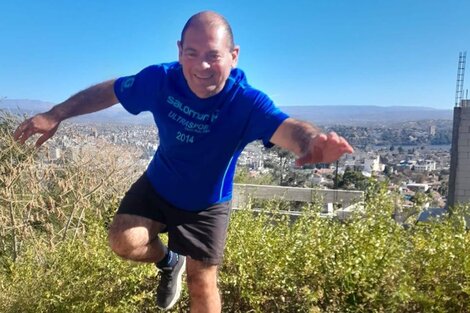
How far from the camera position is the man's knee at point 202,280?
2404mm

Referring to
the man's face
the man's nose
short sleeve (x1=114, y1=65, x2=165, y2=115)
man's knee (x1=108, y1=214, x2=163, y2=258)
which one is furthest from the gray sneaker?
the man's nose

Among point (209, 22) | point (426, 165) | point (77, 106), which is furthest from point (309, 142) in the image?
point (426, 165)

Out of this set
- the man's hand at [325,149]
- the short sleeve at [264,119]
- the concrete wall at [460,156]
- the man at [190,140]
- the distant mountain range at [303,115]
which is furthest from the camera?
the concrete wall at [460,156]

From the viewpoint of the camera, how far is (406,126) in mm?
13914

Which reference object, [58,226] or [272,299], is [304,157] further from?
[58,226]

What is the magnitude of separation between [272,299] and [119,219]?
896 millimetres

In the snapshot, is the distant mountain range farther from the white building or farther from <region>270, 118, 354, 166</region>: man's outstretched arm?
the white building

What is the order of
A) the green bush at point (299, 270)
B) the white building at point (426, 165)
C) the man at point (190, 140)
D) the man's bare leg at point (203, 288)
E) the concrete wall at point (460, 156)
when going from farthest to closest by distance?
the white building at point (426, 165) < the concrete wall at point (460, 156) < the man's bare leg at point (203, 288) < the green bush at point (299, 270) < the man at point (190, 140)

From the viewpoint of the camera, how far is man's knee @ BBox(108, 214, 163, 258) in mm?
2369

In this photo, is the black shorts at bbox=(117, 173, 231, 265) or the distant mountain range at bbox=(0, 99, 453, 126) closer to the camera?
the black shorts at bbox=(117, 173, 231, 265)

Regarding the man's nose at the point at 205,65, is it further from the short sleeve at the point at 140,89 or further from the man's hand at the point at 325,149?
the man's hand at the point at 325,149

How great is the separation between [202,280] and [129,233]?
0.42 meters

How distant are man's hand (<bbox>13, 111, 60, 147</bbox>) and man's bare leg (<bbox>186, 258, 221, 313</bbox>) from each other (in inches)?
39.8

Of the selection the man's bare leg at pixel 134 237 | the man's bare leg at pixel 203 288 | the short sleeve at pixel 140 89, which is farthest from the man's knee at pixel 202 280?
the short sleeve at pixel 140 89
